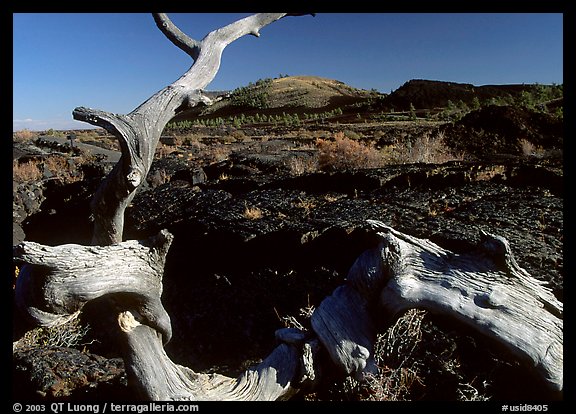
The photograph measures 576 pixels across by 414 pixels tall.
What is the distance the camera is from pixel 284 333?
3.36m

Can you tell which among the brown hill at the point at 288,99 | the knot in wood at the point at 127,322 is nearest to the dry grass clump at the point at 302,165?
the knot in wood at the point at 127,322

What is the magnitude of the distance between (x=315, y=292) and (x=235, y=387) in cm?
217

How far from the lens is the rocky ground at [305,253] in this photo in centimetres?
342

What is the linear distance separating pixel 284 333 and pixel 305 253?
7.16 feet

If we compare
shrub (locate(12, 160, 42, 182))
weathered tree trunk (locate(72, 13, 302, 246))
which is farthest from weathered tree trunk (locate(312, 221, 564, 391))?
shrub (locate(12, 160, 42, 182))

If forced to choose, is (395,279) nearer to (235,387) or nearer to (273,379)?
(273,379)

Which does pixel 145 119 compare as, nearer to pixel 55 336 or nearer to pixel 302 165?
pixel 55 336

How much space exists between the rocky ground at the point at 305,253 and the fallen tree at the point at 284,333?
Result: 0.29m

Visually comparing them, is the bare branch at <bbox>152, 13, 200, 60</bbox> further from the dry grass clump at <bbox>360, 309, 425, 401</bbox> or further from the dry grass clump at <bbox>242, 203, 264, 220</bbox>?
the dry grass clump at <bbox>242, 203, 264, 220</bbox>

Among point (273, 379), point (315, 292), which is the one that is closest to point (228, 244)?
point (315, 292)

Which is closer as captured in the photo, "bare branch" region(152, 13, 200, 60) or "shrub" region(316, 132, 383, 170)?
"bare branch" region(152, 13, 200, 60)

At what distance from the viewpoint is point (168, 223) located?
726cm

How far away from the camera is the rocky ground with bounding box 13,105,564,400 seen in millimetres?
3416

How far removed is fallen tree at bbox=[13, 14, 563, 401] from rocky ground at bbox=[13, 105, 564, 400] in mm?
287
